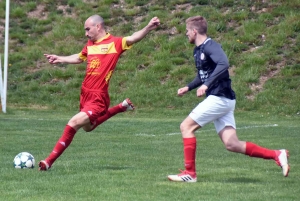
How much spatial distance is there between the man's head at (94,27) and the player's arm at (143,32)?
36cm

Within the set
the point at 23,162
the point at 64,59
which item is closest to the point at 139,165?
the point at 23,162

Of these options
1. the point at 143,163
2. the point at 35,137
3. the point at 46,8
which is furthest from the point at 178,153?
the point at 46,8

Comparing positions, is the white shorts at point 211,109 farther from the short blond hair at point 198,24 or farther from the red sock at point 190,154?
the short blond hair at point 198,24

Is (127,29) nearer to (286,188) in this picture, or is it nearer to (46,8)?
(46,8)

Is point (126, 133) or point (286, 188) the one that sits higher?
point (286, 188)

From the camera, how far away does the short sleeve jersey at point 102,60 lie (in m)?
9.20

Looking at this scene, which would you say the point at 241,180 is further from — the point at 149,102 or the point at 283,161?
the point at 149,102

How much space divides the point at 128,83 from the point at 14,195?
15.9m

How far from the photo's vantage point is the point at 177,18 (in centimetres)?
2595

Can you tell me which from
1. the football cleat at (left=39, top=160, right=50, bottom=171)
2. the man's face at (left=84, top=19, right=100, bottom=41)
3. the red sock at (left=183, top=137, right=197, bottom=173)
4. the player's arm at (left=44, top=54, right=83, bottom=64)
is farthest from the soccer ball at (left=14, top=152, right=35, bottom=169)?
the red sock at (left=183, top=137, right=197, bottom=173)

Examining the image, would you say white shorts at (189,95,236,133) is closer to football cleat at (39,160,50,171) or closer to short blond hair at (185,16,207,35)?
short blond hair at (185,16,207,35)

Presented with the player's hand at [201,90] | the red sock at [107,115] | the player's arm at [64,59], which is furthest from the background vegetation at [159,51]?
the player's hand at [201,90]

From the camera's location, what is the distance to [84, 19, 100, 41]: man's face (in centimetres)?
922

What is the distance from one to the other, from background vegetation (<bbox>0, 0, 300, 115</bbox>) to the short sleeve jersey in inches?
445
